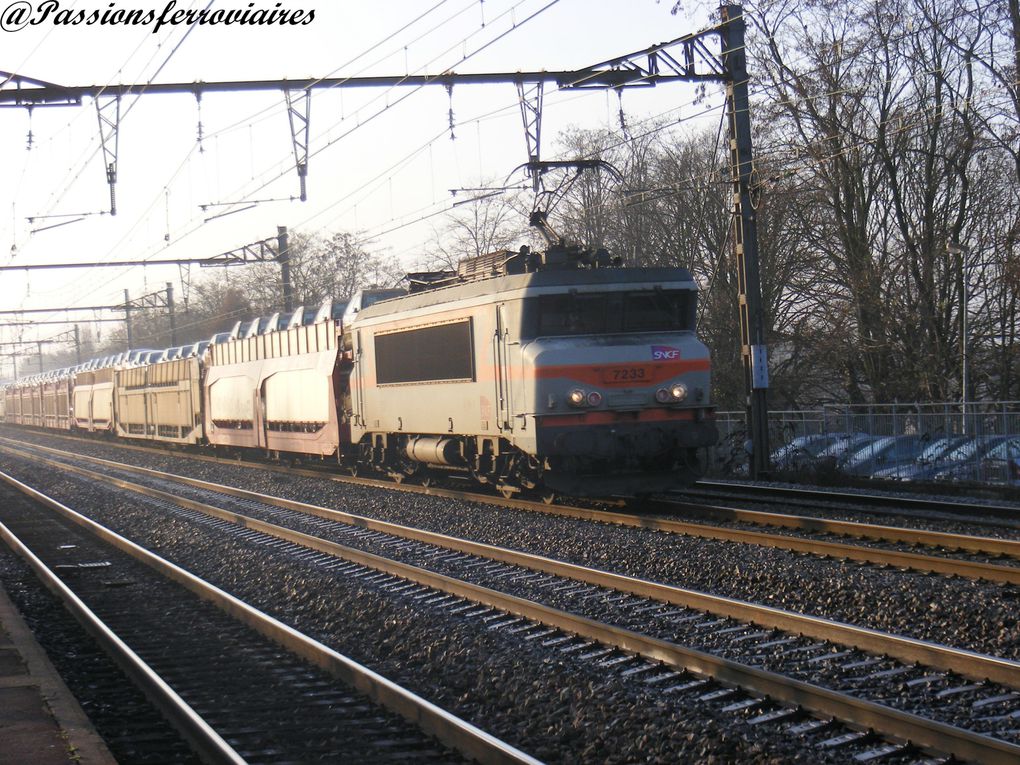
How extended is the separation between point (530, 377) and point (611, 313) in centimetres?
165

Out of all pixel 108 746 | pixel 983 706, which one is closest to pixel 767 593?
pixel 983 706

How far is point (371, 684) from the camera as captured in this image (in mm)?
7457

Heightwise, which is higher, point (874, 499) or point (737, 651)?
point (874, 499)

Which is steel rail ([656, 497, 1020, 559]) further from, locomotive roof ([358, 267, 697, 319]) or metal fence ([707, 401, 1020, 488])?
metal fence ([707, 401, 1020, 488])

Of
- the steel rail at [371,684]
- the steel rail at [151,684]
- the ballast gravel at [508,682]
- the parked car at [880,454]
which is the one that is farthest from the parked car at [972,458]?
the steel rail at [151,684]

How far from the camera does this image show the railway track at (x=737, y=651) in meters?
6.17

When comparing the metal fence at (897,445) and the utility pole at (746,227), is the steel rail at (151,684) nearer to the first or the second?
the metal fence at (897,445)

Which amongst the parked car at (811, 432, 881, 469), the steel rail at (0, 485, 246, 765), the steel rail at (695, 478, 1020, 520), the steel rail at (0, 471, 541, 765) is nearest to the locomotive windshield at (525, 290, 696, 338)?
the steel rail at (695, 478, 1020, 520)

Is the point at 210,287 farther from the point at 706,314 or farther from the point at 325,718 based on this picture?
the point at 325,718

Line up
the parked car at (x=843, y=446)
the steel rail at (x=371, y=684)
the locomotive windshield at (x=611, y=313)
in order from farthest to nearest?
1. the parked car at (x=843, y=446)
2. the locomotive windshield at (x=611, y=313)
3. the steel rail at (x=371, y=684)

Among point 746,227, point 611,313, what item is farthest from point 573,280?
point 746,227

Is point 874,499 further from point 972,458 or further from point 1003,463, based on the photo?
point 972,458

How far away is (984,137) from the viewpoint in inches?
1177

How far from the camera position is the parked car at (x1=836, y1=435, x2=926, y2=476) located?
21.2 m
